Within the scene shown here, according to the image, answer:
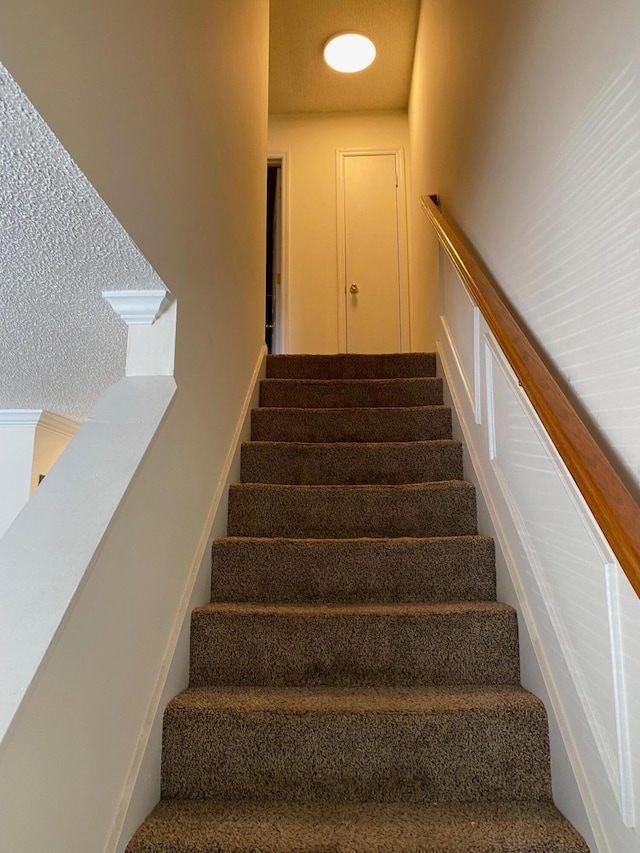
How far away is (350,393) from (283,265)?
2005 millimetres

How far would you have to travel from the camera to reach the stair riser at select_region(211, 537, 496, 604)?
5.56 feet

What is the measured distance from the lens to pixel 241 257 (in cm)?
233

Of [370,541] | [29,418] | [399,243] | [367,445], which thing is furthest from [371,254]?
[370,541]

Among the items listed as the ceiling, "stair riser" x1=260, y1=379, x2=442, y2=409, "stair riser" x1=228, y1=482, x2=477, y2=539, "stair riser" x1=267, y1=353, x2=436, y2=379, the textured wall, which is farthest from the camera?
the ceiling

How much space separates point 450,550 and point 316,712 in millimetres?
673

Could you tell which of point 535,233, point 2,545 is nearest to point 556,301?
point 535,233

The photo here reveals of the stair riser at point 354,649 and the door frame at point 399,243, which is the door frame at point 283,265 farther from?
the stair riser at point 354,649

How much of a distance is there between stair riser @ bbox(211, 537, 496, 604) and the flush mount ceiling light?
3460 mm

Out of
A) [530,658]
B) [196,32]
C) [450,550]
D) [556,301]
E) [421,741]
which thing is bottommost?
[421,741]

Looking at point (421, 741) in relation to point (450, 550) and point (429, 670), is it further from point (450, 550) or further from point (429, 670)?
point (450, 550)

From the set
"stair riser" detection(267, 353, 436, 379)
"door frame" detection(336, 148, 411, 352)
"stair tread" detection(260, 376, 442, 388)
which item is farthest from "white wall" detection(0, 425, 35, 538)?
"door frame" detection(336, 148, 411, 352)

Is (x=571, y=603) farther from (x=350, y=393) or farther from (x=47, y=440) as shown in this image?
(x=47, y=440)

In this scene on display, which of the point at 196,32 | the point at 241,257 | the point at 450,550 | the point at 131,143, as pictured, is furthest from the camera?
the point at 241,257

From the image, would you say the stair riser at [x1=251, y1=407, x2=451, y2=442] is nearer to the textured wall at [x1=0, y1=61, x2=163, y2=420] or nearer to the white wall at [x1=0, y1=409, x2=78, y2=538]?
the textured wall at [x1=0, y1=61, x2=163, y2=420]
